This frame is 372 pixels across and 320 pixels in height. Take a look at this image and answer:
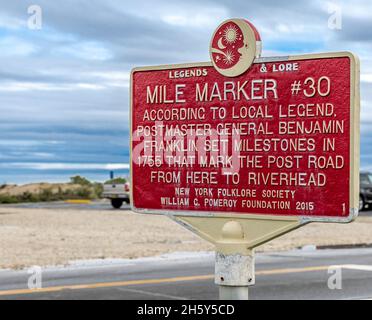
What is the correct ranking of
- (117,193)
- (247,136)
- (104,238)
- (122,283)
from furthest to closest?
(117,193), (104,238), (122,283), (247,136)

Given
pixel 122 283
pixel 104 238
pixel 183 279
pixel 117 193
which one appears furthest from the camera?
pixel 117 193

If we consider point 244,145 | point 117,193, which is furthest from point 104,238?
point 117,193

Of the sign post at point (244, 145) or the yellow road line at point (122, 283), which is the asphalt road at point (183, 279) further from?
the sign post at point (244, 145)

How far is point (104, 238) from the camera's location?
20.9 m

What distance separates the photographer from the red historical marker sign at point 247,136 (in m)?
5.89

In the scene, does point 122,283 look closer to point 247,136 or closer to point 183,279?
point 183,279

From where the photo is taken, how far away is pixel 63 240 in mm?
20094

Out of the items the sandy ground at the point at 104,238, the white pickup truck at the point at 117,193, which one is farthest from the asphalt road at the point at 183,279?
the white pickup truck at the point at 117,193

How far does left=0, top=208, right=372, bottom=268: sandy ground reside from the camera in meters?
17.1

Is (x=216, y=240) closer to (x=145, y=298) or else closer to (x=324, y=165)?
(x=324, y=165)

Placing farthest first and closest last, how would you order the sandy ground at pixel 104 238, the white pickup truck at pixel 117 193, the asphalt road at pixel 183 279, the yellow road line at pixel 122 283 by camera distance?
Result: the white pickup truck at pixel 117 193 < the sandy ground at pixel 104 238 < the yellow road line at pixel 122 283 < the asphalt road at pixel 183 279

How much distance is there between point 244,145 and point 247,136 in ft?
0.22

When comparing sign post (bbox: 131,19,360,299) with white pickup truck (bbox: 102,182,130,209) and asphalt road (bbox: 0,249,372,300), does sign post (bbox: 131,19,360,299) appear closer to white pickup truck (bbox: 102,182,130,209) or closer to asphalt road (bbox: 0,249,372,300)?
asphalt road (bbox: 0,249,372,300)
